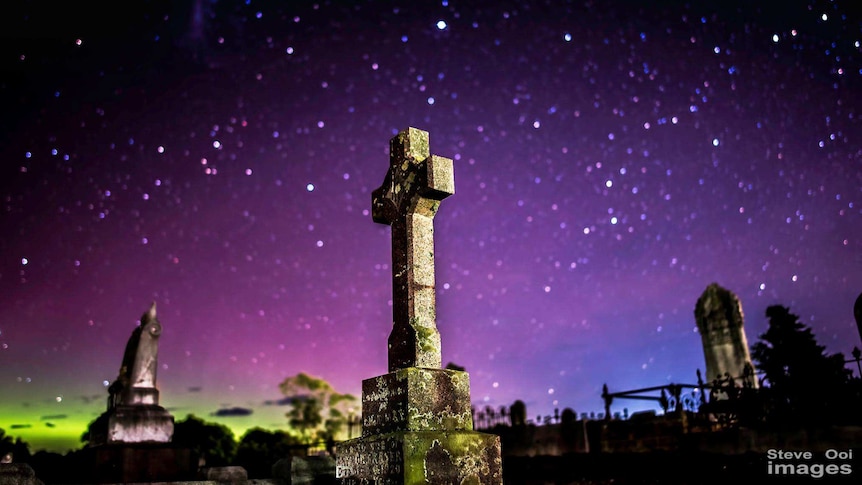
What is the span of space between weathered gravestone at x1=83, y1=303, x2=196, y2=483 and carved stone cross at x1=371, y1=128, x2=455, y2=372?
24.9 feet

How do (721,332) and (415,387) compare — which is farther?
(721,332)

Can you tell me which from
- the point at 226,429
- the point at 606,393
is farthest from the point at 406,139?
the point at 226,429

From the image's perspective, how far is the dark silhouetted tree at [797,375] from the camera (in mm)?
10391

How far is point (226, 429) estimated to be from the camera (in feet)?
147

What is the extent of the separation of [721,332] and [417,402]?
16150mm

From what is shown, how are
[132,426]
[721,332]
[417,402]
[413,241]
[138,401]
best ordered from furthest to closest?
[721,332]
[138,401]
[132,426]
[413,241]
[417,402]

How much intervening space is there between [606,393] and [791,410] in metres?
4.73

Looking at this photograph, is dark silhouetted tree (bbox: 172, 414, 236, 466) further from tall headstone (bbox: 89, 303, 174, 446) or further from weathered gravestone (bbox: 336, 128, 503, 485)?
weathered gravestone (bbox: 336, 128, 503, 485)

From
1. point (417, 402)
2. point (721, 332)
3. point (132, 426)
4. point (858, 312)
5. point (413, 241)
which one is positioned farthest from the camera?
point (721, 332)

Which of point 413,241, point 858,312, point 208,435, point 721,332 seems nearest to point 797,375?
point 858,312

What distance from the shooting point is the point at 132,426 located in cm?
1179

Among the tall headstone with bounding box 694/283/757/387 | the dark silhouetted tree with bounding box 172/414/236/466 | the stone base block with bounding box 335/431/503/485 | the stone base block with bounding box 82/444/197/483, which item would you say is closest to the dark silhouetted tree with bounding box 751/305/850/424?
the tall headstone with bounding box 694/283/757/387

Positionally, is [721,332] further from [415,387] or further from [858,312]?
[415,387]

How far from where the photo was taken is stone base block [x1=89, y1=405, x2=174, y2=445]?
1157 centimetres
